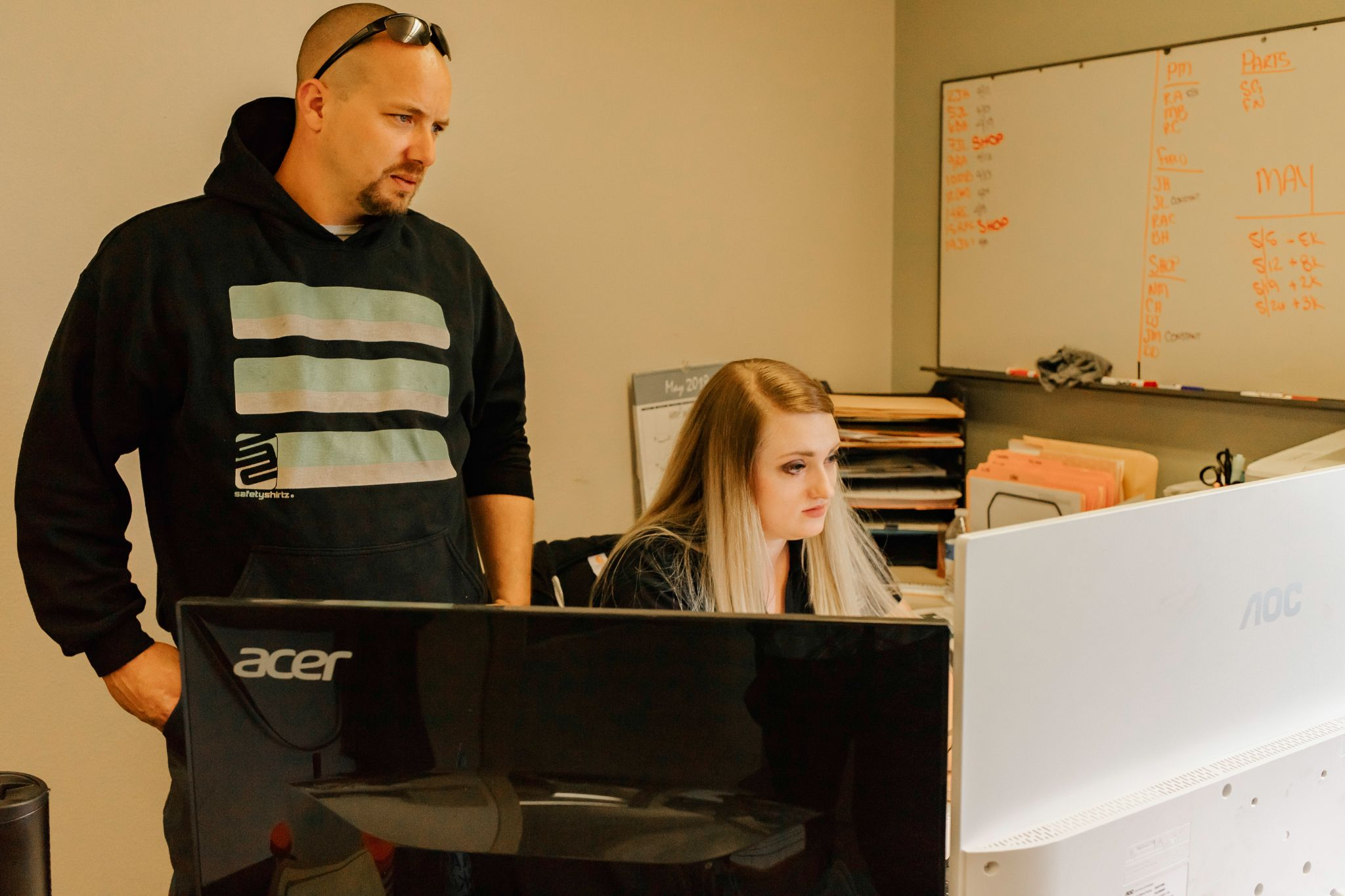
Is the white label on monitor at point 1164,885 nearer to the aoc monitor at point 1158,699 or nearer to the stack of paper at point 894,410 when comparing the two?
the aoc monitor at point 1158,699

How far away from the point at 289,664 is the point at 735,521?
0.94 m

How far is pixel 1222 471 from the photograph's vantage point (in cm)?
224

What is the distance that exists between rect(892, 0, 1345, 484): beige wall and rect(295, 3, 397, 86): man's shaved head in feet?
6.30

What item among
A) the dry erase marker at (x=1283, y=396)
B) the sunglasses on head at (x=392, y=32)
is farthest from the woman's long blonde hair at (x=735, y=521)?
the dry erase marker at (x=1283, y=396)

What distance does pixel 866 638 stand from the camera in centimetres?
65

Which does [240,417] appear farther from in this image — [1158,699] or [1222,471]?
[1222,471]

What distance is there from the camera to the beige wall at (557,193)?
1791mm

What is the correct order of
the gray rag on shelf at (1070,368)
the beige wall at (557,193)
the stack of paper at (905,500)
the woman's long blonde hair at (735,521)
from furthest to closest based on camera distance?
the stack of paper at (905,500) → the gray rag on shelf at (1070,368) → the beige wall at (557,193) → the woman's long blonde hair at (735,521)

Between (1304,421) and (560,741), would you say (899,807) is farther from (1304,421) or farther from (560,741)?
(1304,421)

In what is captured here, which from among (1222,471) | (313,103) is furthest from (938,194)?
(313,103)

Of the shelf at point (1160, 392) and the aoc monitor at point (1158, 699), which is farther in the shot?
the shelf at point (1160, 392)

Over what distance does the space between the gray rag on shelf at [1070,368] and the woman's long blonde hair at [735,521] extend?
1.25m

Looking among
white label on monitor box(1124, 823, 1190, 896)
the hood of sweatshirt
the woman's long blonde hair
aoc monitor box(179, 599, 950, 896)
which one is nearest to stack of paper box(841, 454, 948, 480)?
the woman's long blonde hair

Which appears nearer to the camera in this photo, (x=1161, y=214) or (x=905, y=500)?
(x=1161, y=214)
